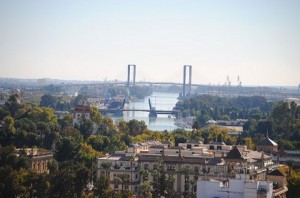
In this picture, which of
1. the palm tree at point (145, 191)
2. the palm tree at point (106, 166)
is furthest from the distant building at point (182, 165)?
the palm tree at point (145, 191)

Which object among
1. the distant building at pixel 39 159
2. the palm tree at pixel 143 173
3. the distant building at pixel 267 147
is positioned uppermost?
the palm tree at pixel 143 173

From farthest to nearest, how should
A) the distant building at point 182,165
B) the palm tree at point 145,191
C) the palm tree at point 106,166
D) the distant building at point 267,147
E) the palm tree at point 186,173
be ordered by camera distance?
the distant building at point 267,147
the palm tree at point 106,166
the distant building at point 182,165
the palm tree at point 186,173
the palm tree at point 145,191

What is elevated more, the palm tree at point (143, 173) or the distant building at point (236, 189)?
the distant building at point (236, 189)

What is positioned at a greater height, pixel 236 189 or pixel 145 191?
pixel 236 189

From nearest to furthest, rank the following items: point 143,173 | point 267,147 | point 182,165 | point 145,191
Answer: point 145,191 → point 143,173 → point 182,165 → point 267,147

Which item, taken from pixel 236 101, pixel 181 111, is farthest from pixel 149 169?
pixel 236 101

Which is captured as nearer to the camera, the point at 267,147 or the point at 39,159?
the point at 39,159

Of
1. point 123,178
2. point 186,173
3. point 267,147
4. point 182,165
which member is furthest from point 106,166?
point 267,147

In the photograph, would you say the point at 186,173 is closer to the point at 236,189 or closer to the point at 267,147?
the point at 236,189

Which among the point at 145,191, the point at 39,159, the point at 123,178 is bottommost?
the point at 39,159

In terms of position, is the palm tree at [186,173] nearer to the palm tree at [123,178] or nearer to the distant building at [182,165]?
the distant building at [182,165]

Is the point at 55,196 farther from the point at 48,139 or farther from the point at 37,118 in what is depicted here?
the point at 37,118

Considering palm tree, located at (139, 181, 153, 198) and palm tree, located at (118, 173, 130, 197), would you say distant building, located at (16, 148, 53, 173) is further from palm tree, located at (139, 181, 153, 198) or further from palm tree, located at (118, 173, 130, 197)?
palm tree, located at (139, 181, 153, 198)
